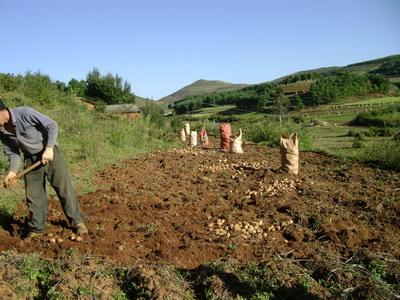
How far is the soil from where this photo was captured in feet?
13.1

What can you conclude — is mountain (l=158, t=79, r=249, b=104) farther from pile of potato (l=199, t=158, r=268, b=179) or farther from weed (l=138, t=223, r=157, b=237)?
weed (l=138, t=223, r=157, b=237)

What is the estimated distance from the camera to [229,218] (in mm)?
4941

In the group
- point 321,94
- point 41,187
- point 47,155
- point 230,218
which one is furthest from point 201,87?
point 47,155

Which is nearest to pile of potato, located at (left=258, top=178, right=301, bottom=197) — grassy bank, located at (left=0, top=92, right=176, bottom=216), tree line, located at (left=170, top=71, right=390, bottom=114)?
grassy bank, located at (left=0, top=92, right=176, bottom=216)

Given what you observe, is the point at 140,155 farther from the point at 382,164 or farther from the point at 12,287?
the point at 12,287

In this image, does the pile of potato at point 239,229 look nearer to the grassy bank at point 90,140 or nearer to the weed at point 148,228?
the weed at point 148,228

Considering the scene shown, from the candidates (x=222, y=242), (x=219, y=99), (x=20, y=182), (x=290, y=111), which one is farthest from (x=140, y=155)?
(x=219, y=99)

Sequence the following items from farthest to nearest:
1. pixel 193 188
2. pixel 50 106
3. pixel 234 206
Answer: pixel 50 106, pixel 193 188, pixel 234 206

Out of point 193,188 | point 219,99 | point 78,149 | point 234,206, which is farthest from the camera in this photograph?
point 219,99

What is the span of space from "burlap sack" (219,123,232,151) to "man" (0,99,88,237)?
807 cm

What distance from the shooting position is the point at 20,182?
6855mm

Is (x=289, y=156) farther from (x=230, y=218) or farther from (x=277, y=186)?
(x=230, y=218)

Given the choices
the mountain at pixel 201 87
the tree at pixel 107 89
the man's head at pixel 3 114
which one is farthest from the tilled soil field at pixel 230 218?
the mountain at pixel 201 87

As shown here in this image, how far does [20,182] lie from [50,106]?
8.98 meters
